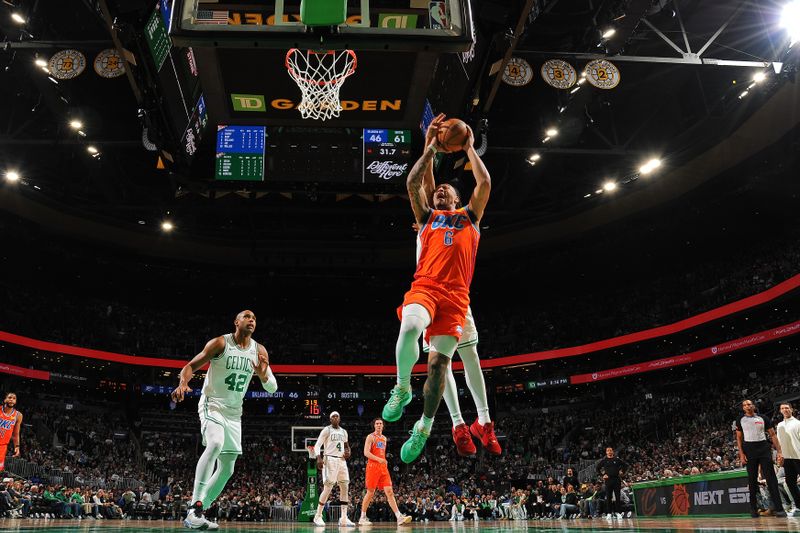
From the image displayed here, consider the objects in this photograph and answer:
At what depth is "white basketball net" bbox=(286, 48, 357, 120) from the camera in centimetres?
1053

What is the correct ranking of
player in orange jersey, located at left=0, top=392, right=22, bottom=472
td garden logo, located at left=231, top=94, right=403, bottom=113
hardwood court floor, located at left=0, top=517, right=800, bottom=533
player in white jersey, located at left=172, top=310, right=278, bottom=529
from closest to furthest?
1. hardwood court floor, located at left=0, top=517, right=800, bottom=533
2. player in white jersey, located at left=172, top=310, right=278, bottom=529
3. player in orange jersey, located at left=0, top=392, right=22, bottom=472
4. td garden logo, located at left=231, top=94, right=403, bottom=113

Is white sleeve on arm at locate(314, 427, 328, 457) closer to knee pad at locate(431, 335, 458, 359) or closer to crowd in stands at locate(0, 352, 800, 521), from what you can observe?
knee pad at locate(431, 335, 458, 359)

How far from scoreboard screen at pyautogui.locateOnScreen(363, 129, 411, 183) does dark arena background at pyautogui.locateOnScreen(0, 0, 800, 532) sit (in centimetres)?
5

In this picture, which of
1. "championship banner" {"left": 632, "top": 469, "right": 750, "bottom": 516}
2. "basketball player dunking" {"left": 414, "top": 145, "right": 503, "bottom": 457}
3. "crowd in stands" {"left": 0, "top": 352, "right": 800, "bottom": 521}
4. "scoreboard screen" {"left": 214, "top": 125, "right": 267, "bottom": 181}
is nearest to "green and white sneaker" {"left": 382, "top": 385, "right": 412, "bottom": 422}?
"basketball player dunking" {"left": 414, "top": 145, "right": 503, "bottom": 457}

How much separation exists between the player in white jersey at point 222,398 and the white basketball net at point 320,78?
4.88 meters

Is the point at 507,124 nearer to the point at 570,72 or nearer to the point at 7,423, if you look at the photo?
the point at 570,72

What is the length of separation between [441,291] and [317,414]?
80.7ft

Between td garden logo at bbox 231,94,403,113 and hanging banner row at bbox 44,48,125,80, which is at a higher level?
hanging banner row at bbox 44,48,125,80

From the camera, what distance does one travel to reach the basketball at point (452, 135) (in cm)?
502

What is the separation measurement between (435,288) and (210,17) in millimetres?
4489

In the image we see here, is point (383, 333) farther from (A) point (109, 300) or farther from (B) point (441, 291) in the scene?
(B) point (441, 291)

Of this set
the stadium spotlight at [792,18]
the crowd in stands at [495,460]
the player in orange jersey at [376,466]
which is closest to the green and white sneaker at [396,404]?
the player in orange jersey at [376,466]

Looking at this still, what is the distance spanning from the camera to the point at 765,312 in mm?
27703

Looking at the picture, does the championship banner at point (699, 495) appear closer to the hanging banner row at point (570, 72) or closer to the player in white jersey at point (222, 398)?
the hanging banner row at point (570, 72)
